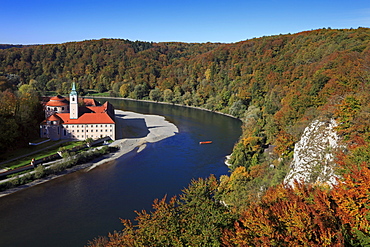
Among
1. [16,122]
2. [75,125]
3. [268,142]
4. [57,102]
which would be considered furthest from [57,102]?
[268,142]

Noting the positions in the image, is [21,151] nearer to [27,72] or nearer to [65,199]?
[65,199]

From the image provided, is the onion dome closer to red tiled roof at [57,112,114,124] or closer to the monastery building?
the monastery building

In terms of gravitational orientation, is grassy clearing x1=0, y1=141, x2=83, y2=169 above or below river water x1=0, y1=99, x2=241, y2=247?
above

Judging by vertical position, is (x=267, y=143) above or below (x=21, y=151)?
above

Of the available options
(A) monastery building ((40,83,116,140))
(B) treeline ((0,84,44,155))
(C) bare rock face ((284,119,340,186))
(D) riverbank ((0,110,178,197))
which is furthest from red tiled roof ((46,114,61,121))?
(C) bare rock face ((284,119,340,186))

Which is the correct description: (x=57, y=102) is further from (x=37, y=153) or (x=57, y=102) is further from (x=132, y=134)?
(x=37, y=153)

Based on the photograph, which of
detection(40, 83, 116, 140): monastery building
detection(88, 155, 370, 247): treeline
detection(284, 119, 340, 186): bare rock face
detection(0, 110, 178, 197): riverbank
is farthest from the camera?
detection(40, 83, 116, 140): monastery building

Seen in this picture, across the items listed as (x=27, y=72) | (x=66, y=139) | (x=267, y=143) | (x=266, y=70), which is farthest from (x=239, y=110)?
(x=27, y=72)
